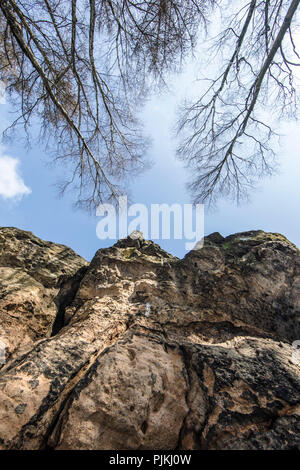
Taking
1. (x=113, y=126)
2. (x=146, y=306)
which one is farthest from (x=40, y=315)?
(x=113, y=126)

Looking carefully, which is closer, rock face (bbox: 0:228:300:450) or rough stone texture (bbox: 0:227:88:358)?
rock face (bbox: 0:228:300:450)

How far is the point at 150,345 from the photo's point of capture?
5.94 ft

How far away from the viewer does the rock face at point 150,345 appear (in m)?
1.30

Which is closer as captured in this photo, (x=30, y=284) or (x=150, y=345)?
(x=150, y=345)

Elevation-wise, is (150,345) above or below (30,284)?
below

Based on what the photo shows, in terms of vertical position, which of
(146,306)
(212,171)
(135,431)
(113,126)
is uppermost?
(113,126)

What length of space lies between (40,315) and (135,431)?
148cm

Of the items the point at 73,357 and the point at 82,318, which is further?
the point at 82,318

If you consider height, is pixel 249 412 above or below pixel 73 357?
below

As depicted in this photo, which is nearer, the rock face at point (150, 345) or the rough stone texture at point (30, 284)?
the rock face at point (150, 345)

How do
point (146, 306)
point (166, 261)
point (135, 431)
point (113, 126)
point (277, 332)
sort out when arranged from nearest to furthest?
point (135, 431) < point (277, 332) < point (146, 306) < point (166, 261) < point (113, 126)

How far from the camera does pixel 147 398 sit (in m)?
1.43

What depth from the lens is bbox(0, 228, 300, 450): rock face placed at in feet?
4.27

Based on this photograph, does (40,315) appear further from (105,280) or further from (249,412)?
(249,412)
